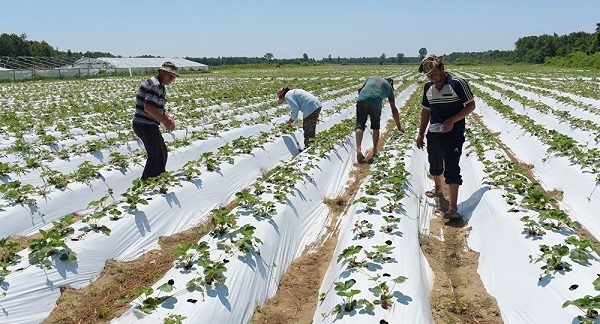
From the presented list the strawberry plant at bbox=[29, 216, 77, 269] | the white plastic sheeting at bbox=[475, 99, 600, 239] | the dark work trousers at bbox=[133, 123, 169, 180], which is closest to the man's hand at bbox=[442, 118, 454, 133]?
the white plastic sheeting at bbox=[475, 99, 600, 239]

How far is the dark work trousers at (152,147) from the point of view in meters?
5.75

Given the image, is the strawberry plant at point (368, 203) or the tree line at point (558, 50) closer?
the strawberry plant at point (368, 203)

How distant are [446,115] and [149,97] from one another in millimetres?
3749

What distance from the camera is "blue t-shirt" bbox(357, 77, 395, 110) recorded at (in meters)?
7.82

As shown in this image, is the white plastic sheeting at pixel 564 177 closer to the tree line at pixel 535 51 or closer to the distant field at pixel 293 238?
the distant field at pixel 293 238

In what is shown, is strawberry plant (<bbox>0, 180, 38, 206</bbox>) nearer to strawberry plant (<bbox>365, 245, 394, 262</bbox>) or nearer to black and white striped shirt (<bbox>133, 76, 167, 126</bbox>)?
black and white striped shirt (<bbox>133, 76, 167, 126</bbox>)

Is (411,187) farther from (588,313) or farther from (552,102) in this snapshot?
(552,102)

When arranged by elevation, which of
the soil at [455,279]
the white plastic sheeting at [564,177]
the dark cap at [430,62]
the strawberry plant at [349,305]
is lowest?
the soil at [455,279]

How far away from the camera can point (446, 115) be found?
5027 millimetres

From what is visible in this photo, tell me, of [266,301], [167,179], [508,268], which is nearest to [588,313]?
[508,268]

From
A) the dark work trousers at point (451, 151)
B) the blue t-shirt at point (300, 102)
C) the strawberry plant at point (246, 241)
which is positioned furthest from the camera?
the blue t-shirt at point (300, 102)

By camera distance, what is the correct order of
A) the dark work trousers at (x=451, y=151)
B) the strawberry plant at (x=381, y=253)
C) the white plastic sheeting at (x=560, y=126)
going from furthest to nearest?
the white plastic sheeting at (x=560, y=126)
the dark work trousers at (x=451, y=151)
the strawberry plant at (x=381, y=253)

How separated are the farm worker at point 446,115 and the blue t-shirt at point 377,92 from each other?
235cm

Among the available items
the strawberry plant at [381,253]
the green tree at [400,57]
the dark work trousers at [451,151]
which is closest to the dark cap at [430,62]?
the dark work trousers at [451,151]
